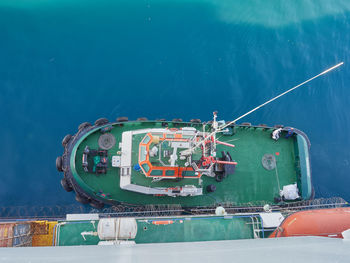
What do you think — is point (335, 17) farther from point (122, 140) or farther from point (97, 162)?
point (97, 162)

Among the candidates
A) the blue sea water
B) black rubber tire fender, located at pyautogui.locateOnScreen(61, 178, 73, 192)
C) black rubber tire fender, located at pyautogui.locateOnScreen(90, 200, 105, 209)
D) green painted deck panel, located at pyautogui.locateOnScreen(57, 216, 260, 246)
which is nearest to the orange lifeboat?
green painted deck panel, located at pyautogui.locateOnScreen(57, 216, 260, 246)

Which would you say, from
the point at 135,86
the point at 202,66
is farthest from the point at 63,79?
the point at 202,66

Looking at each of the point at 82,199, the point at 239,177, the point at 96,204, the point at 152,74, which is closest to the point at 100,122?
the point at 82,199

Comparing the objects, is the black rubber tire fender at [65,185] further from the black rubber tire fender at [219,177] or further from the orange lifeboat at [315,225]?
the orange lifeboat at [315,225]

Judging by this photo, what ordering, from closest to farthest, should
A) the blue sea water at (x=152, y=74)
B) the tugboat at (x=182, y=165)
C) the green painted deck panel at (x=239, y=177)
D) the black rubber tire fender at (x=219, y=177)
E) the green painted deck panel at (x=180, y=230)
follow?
the green painted deck panel at (x=180, y=230) < the tugboat at (x=182, y=165) < the green painted deck panel at (x=239, y=177) < the black rubber tire fender at (x=219, y=177) < the blue sea water at (x=152, y=74)

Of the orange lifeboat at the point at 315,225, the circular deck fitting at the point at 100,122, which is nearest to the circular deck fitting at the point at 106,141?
the circular deck fitting at the point at 100,122

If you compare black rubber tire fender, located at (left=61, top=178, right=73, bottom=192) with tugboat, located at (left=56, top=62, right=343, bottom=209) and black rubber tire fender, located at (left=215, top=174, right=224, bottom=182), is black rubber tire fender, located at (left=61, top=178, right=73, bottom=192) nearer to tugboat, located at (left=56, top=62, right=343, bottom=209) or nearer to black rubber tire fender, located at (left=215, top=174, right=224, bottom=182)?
tugboat, located at (left=56, top=62, right=343, bottom=209)
